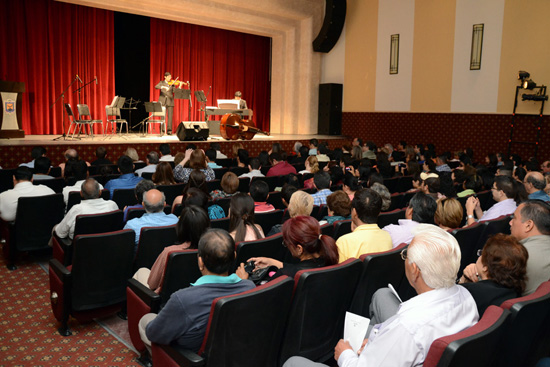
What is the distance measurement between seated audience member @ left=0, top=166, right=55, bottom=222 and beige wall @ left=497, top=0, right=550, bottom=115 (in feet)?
33.3

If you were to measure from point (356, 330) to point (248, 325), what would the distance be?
479mm

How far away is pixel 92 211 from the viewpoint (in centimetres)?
394

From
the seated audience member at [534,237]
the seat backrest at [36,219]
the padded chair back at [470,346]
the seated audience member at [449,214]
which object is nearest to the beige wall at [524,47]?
the seated audience member at [449,214]

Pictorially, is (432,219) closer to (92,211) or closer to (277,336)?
(277,336)

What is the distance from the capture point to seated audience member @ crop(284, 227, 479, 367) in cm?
155

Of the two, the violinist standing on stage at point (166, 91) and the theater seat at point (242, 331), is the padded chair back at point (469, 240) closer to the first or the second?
the theater seat at point (242, 331)

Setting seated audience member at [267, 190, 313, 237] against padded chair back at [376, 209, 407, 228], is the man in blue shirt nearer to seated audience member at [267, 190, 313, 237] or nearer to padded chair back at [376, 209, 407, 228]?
padded chair back at [376, 209, 407, 228]

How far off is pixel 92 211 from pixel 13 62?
9282mm

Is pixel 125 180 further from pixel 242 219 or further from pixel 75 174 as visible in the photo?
pixel 242 219

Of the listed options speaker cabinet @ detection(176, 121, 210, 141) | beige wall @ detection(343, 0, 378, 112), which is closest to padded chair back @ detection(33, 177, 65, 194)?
speaker cabinet @ detection(176, 121, 210, 141)

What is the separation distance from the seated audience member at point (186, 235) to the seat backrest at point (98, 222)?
3.45 feet

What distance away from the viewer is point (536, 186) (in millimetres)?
4820

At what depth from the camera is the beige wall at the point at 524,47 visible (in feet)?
32.9

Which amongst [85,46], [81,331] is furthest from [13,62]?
[81,331]
